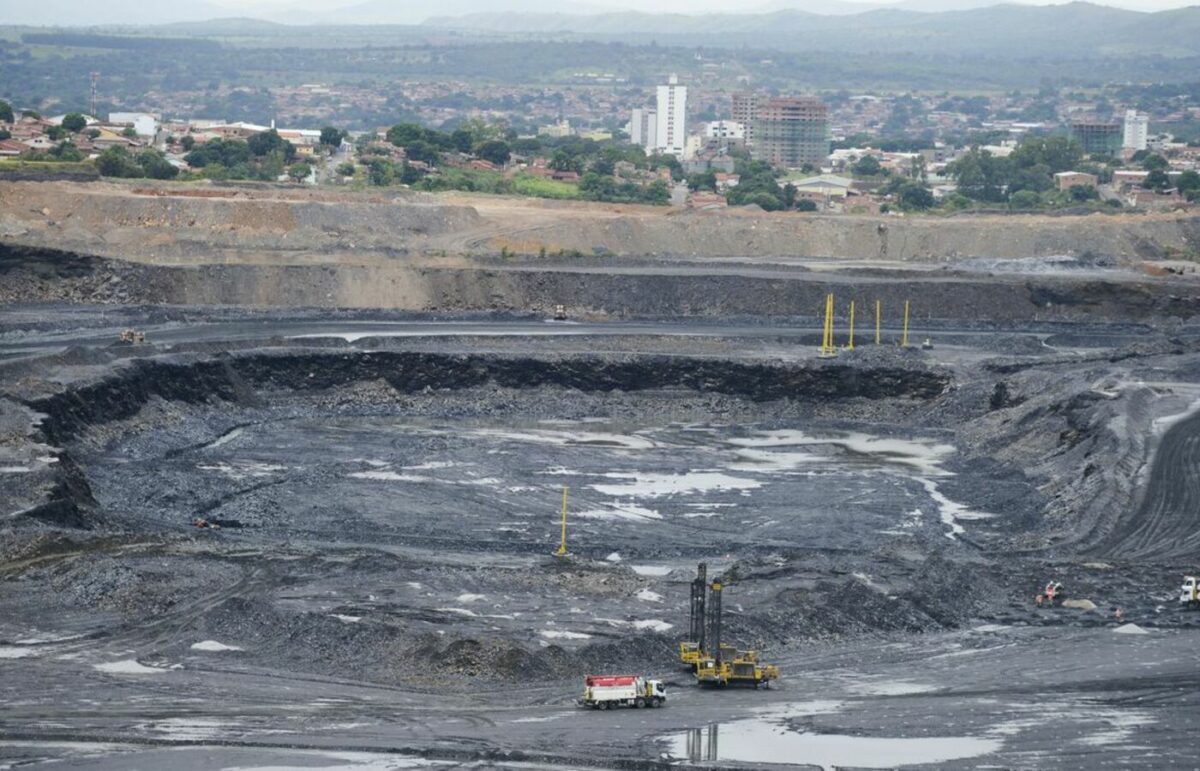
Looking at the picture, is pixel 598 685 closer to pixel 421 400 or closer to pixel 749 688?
pixel 749 688

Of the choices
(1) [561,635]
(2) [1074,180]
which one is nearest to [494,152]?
(2) [1074,180]

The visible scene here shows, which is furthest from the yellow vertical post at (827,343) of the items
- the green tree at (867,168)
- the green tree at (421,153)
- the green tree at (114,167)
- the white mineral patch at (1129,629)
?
the green tree at (867,168)

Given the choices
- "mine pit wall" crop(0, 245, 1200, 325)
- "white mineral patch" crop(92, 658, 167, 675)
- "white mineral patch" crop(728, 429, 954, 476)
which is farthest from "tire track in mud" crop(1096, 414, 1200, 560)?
"mine pit wall" crop(0, 245, 1200, 325)

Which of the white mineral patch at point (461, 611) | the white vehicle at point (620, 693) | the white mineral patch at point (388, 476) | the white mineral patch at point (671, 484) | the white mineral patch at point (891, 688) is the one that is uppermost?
the white vehicle at point (620, 693)

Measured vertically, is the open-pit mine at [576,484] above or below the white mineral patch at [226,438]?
above

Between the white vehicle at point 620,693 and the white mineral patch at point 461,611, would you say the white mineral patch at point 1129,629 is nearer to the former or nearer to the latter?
the white vehicle at point 620,693
